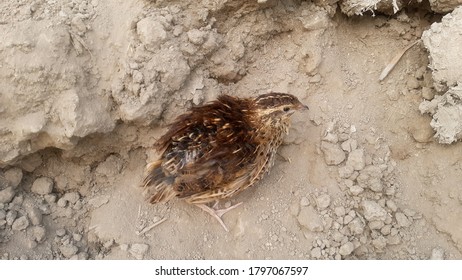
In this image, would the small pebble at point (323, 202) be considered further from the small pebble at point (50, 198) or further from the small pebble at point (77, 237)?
the small pebble at point (50, 198)

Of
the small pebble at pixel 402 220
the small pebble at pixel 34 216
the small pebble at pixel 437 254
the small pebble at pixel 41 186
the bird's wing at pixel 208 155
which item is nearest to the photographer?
the bird's wing at pixel 208 155

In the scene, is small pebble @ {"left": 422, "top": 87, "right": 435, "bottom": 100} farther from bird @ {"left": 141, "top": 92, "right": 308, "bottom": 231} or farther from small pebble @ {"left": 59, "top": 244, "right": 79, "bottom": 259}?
small pebble @ {"left": 59, "top": 244, "right": 79, "bottom": 259}

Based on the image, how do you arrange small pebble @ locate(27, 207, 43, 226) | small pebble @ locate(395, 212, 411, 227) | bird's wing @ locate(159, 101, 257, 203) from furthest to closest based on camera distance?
small pebble @ locate(27, 207, 43, 226)
small pebble @ locate(395, 212, 411, 227)
bird's wing @ locate(159, 101, 257, 203)

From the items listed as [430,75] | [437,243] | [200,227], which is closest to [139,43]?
[200,227]

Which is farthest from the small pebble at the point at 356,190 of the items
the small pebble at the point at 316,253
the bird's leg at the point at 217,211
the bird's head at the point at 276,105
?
the bird's leg at the point at 217,211

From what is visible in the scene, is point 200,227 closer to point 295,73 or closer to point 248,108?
point 248,108

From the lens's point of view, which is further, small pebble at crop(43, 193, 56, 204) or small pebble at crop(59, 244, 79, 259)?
small pebble at crop(43, 193, 56, 204)

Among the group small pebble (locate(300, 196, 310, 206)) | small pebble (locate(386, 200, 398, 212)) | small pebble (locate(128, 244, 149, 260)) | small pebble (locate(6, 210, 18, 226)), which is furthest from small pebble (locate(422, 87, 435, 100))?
small pebble (locate(6, 210, 18, 226))
